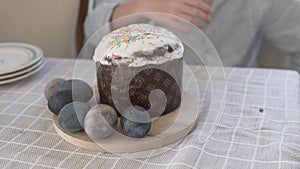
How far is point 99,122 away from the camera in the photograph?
72cm

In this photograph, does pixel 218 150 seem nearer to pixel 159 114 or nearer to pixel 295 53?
pixel 159 114

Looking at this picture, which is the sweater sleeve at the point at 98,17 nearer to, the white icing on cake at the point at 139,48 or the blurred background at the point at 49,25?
the blurred background at the point at 49,25

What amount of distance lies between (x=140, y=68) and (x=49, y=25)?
835 mm

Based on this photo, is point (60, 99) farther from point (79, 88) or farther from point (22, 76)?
point (22, 76)

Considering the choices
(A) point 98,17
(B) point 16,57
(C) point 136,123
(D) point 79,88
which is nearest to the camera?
(C) point 136,123

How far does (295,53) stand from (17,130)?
3.14ft

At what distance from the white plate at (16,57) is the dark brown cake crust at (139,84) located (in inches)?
11.9

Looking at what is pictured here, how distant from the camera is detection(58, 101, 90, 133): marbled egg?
0.75 m

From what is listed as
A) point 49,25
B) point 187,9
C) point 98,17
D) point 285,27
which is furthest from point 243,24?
point 49,25

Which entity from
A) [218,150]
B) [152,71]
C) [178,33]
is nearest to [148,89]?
[152,71]

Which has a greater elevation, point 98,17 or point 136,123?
point 136,123

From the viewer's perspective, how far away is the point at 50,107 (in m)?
0.82

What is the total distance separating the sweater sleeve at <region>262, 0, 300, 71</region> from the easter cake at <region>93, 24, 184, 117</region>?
65 centimetres

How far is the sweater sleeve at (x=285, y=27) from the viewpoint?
1.33 m
